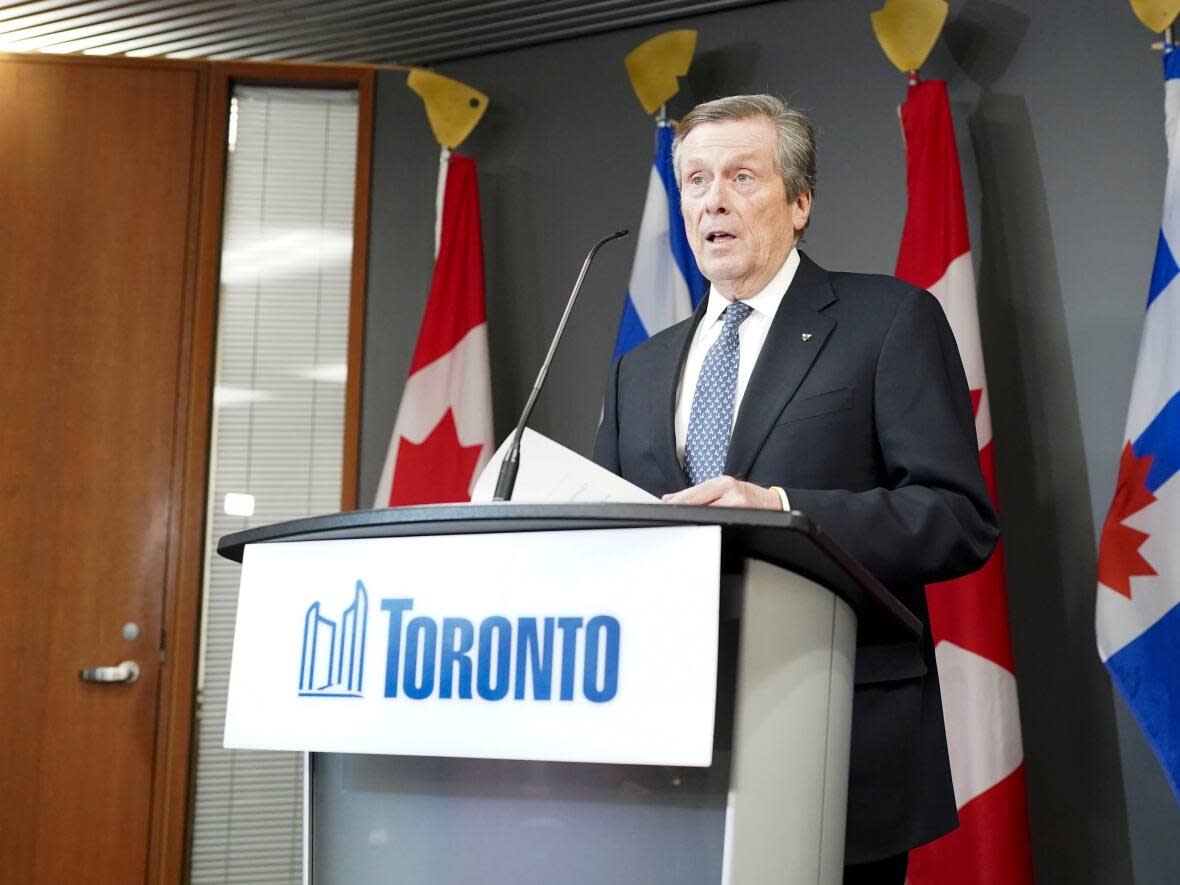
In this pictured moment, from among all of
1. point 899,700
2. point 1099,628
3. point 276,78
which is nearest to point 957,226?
point 1099,628

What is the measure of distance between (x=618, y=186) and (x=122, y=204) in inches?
58.5

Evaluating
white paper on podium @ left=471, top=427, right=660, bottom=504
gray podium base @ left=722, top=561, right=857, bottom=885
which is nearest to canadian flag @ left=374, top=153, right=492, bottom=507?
white paper on podium @ left=471, top=427, right=660, bottom=504

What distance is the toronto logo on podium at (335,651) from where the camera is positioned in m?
1.21

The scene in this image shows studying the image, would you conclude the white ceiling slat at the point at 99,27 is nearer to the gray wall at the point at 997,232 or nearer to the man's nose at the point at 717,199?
the gray wall at the point at 997,232

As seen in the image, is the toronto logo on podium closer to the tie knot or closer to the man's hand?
the man's hand

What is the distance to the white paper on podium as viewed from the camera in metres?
1.38

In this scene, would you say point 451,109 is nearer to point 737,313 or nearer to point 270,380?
point 270,380

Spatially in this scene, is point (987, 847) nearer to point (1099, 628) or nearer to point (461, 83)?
point (1099, 628)

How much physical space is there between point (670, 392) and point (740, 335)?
0.14 meters

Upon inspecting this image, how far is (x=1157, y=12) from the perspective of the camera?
298cm

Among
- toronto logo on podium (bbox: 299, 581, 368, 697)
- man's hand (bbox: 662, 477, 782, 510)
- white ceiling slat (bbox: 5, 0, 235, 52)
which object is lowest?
toronto logo on podium (bbox: 299, 581, 368, 697)

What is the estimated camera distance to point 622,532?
3.67 ft

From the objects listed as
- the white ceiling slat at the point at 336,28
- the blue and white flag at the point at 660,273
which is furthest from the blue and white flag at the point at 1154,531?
the white ceiling slat at the point at 336,28

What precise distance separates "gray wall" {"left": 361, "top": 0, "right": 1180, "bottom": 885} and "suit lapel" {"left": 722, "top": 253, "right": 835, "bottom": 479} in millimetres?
1520
